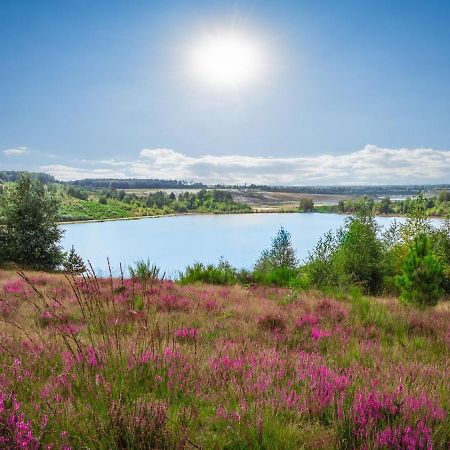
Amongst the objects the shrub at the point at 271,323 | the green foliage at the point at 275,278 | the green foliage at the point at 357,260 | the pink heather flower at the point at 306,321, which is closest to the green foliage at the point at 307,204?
the green foliage at the point at 357,260

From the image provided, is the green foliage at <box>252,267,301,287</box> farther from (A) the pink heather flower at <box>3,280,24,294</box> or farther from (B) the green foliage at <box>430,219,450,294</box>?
(B) the green foliage at <box>430,219,450,294</box>

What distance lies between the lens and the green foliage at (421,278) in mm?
10492

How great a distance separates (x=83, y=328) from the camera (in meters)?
6.80

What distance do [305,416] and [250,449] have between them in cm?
82

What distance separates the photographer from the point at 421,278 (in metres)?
10.6

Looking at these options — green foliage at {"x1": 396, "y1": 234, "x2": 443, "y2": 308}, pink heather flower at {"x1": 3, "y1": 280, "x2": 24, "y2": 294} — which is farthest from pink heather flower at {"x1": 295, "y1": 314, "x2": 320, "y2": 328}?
pink heather flower at {"x1": 3, "y1": 280, "x2": 24, "y2": 294}

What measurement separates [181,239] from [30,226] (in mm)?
101376

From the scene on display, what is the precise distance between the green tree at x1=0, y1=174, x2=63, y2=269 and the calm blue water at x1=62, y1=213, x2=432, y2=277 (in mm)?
47666

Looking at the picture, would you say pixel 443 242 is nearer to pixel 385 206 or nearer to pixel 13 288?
pixel 13 288

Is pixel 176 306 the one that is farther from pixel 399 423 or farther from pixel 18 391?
pixel 399 423

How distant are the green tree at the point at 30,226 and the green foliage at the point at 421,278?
2659cm

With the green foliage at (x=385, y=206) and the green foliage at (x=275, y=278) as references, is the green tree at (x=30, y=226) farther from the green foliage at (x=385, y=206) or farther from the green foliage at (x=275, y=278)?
the green foliage at (x=385, y=206)

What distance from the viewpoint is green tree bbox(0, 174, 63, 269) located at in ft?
98.1

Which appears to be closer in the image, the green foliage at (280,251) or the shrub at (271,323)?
the shrub at (271,323)
